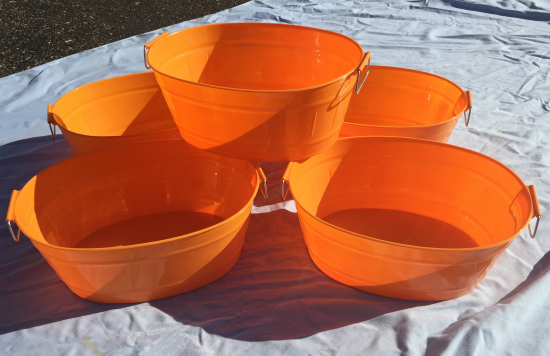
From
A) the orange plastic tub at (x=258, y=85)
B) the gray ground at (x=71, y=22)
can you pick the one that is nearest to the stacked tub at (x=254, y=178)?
the orange plastic tub at (x=258, y=85)

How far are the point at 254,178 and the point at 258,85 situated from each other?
41 centimetres

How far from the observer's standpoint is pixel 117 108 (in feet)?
4.40

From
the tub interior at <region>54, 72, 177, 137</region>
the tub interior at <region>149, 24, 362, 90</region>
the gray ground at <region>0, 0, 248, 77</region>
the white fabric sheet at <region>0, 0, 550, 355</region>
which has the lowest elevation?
the gray ground at <region>0, 0, 248, 77</region>

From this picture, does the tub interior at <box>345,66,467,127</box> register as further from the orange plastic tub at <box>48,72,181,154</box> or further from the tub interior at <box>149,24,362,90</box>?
the orange plastic tub at <box>48,72,181,154</box>

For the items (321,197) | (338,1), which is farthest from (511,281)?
(338,1)

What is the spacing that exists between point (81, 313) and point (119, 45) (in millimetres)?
1477

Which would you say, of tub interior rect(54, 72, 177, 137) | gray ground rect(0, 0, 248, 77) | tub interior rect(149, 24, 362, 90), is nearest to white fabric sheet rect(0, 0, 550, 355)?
tub interior rect(54, 72, 177, 137)

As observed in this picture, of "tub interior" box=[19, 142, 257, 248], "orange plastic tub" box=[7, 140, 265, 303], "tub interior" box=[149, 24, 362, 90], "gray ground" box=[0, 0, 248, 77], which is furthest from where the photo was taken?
"gray ground" box=[0, 0, 248, 77]

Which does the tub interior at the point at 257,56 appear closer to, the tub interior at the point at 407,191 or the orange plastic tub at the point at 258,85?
the orange plastic tub at the point at 258,85

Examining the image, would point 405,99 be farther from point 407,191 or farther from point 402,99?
point 407,191

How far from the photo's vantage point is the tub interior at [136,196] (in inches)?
38.4

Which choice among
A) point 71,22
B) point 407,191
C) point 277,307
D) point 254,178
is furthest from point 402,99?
point 71,22

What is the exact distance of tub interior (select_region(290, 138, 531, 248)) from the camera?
0.98 metres

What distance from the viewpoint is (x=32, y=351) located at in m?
0.77
